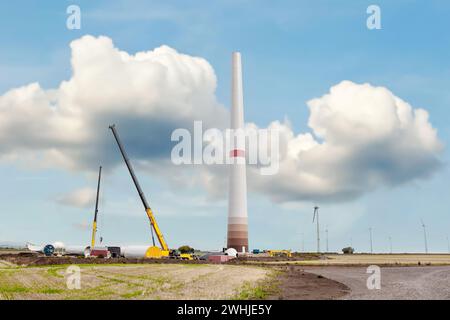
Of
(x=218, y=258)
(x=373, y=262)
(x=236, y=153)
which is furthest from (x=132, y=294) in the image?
(x=373, y=262)

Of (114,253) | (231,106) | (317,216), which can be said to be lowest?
(114,253)

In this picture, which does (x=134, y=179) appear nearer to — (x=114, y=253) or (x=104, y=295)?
(x=114, y=253)

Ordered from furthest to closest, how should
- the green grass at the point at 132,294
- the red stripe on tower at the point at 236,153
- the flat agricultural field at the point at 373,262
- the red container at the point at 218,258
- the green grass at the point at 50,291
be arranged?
the red stripe on tower at the point at 236,153, the red container at the point at 218,258, the flat agricultural field at the point at 373,262, the green grass at the point at 50,291, the green grass at the point at 132,294

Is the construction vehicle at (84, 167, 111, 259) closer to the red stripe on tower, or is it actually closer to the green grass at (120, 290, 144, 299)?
the red stripe on tower

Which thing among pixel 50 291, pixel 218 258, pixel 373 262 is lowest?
pixel 373 262

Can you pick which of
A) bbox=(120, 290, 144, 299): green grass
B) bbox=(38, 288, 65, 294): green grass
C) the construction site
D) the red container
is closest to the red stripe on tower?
the construction site

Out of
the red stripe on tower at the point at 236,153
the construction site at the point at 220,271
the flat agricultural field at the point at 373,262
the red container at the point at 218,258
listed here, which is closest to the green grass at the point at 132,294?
the construction site at the point at 220,271

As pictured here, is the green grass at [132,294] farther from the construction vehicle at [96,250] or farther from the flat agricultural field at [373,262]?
the construction vehicle at [96,250]

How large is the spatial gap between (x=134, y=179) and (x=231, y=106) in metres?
27.3

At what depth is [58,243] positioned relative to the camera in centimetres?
13738

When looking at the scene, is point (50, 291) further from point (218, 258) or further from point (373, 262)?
point (373, 262)

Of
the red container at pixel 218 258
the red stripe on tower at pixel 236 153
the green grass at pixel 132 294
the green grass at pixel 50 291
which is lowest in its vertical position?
the red container at pixel 218 258

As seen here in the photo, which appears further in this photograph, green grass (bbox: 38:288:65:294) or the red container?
the red container
